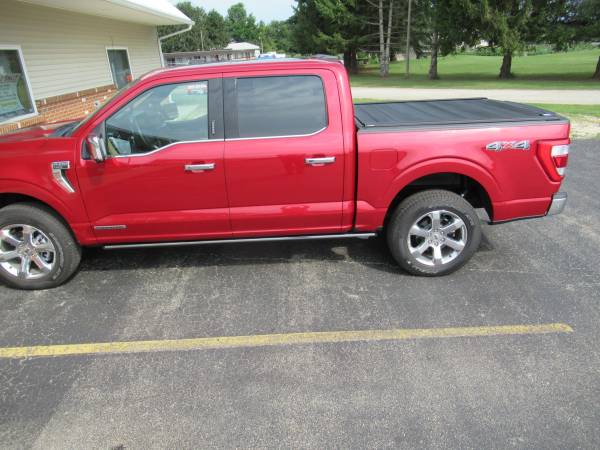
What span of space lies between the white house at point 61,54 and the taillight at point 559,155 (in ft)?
28.6

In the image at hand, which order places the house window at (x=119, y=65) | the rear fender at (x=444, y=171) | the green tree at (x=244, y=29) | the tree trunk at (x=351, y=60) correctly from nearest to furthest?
1. the rear fender at (x=444, y=171)
2. the house window at (x=119, y=65)
3. the tree trunk at (x=351, y=60)
4. the green tree at (x=244, y=29)

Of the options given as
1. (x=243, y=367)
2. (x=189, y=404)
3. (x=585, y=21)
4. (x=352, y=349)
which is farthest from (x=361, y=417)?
(x=585, y=21)

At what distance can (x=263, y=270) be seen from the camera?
13.4ft

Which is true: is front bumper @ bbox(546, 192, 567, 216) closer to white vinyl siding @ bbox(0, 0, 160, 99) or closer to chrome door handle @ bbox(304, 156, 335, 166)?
chrome door handle @ bbox(304, 156, 335, 166)

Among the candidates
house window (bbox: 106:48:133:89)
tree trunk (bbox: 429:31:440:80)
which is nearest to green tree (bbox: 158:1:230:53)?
tree trunk (bbox: 429:31:440:80)

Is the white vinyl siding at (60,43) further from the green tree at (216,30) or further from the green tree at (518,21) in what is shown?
the green tree at (216,30)

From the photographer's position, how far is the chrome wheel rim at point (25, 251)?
145 inches

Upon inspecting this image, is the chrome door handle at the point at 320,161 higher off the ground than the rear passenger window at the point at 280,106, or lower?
lower

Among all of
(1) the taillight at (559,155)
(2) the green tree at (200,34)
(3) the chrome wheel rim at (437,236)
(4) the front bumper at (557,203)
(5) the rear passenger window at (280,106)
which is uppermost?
(2) the green tree at (200,34)

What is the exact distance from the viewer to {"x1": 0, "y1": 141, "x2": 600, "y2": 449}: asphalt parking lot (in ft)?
7.81

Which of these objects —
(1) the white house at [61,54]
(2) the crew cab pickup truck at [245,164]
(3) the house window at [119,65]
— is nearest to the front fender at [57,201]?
(2) the crew cab pickup truck at [245,164]

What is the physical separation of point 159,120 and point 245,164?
0.79 meters

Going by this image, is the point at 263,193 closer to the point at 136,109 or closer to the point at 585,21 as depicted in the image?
the point at 136,109

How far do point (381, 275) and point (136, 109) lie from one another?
2.54 metres
